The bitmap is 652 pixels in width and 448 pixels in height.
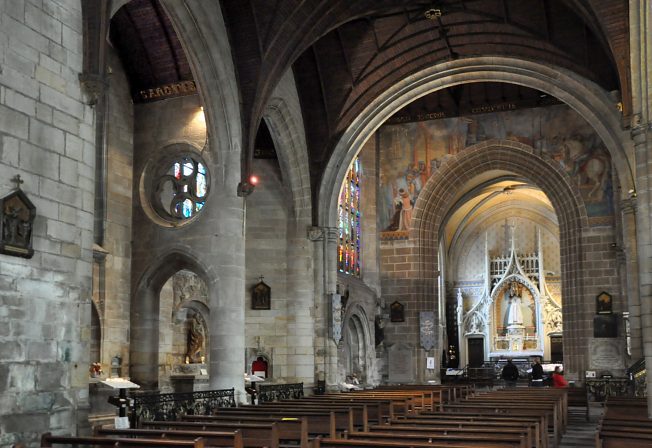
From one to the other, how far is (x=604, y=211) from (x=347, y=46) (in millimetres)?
11210

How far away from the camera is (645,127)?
14570 millimetres

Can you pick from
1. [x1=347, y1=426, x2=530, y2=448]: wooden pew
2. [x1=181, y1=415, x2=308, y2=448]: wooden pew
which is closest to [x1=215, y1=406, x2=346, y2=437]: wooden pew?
[x1=181, y1=415, x2=308, y2=448]: wooden pew

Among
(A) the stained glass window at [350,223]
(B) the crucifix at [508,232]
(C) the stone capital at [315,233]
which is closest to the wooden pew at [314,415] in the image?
(C) the stone capital at [315,233]

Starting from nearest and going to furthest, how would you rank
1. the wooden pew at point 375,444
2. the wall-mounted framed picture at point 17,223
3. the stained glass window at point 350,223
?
the wooden pew at point 375,444
the wall-mounted framed picture at point 17,223
the stained glass window at point 350,223

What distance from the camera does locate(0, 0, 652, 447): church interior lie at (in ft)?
36.9

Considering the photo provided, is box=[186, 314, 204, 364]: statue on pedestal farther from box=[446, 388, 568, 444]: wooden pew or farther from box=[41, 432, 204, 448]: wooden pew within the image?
box=[41, 432, 204, 448]: wooden pew

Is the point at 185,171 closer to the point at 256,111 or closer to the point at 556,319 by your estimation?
the point at 256,111

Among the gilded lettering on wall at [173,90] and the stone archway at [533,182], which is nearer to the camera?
the gilded lettering on wall at [173,90]

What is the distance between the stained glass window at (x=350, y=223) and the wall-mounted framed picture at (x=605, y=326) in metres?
8.96

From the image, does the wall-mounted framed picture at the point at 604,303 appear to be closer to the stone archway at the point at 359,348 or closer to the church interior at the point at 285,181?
the church interior at the point at 285,181

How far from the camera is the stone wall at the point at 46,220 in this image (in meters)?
10.4

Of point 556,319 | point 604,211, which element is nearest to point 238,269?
point 604,211

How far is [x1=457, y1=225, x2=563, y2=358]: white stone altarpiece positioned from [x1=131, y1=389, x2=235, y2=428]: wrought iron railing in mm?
27113

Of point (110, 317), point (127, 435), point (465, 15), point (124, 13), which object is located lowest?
point (127, 435)
